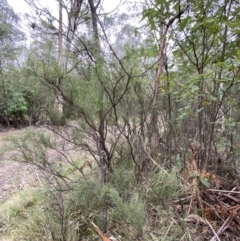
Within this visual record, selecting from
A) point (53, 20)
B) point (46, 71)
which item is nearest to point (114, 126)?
point (46, 71)

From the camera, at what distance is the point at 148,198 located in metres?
1.71

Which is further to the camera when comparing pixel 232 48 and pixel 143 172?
pixel 143 172

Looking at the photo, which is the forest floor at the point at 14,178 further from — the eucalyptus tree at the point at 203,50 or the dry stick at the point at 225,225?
the dry stick at the point at 225,225

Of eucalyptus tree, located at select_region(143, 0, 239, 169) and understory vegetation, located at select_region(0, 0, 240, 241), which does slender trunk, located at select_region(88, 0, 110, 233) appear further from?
eucalyptus tree, located at select_region(143, 0, 239, 169)

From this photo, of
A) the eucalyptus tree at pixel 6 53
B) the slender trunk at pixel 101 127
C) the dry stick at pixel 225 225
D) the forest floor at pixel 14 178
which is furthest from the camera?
the eucalyptus tree at pixel 6 53

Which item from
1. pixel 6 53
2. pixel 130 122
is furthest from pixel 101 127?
pixel 6 53

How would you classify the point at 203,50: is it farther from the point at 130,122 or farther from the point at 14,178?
the point at 14,178

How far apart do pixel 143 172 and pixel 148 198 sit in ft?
1.31

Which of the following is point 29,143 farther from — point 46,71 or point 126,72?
point 126,72

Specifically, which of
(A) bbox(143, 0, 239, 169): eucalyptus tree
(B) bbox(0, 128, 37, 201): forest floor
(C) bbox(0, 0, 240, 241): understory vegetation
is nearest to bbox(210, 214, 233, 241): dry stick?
(C) bbox(0, 0, 240, 241): understory vegetation

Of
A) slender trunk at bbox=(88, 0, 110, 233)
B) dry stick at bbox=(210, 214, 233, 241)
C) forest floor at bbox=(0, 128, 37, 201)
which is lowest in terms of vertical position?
forest floor at bbox=(0, 128, 37, 201)

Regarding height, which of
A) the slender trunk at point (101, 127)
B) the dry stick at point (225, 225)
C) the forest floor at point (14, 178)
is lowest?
the forest floor at point (14, 178)

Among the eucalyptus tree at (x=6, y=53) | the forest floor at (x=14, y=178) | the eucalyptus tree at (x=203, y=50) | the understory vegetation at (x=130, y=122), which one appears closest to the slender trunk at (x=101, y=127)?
the understory vegetation at (x=130, y=122)

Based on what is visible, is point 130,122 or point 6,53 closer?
point 130,122
